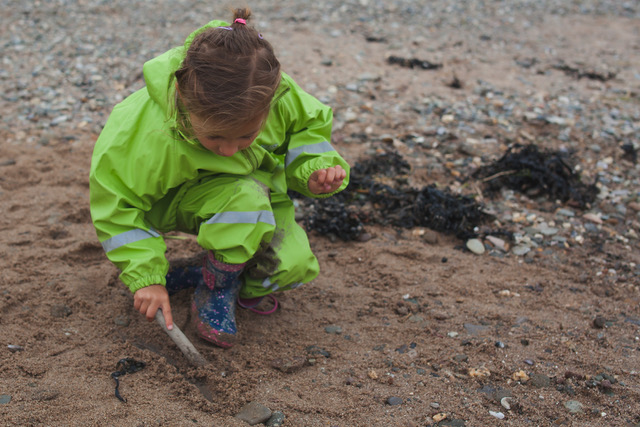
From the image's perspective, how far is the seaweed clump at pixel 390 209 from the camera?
358 centimetres

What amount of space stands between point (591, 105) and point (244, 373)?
173 inches

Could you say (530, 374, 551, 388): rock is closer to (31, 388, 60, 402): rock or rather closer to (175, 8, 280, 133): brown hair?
(175, 8, 280, 133): brown hair

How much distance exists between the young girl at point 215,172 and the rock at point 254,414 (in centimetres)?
41

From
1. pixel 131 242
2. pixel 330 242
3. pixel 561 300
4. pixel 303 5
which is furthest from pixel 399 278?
pixel 303 5

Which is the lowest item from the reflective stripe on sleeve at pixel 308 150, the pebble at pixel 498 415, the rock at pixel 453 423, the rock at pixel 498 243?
the rock at pixel 498 243

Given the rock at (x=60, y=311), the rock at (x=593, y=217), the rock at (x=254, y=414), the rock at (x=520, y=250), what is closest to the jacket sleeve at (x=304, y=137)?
the rock at (x=254, y=414)

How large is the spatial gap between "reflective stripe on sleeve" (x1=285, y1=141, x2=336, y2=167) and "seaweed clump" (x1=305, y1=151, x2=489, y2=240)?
889 mm

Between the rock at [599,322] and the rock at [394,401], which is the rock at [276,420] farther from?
the rock at [599,322]

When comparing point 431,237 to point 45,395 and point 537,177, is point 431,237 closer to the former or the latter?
point 537,177

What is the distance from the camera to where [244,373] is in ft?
7.94

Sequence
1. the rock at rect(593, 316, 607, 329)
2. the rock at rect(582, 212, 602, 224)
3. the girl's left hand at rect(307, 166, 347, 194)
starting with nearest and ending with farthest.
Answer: the girl's left hand at rect(307, 166, 347, 194) < the rock at rect(593, 316, 607, 329) < the rock at rect(582, 212, 602, 224)

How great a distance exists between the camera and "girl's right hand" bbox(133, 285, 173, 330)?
2311 millimetres

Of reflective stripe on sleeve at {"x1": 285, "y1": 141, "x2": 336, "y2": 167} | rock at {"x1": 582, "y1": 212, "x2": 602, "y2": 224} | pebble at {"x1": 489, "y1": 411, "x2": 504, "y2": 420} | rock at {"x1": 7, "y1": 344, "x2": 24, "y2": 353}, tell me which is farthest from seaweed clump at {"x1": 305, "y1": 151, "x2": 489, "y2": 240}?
rock at {"x1": 7, "y1": 344, "x2": 24, "y2": 353}

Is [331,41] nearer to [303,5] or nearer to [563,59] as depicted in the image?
[303,5]
